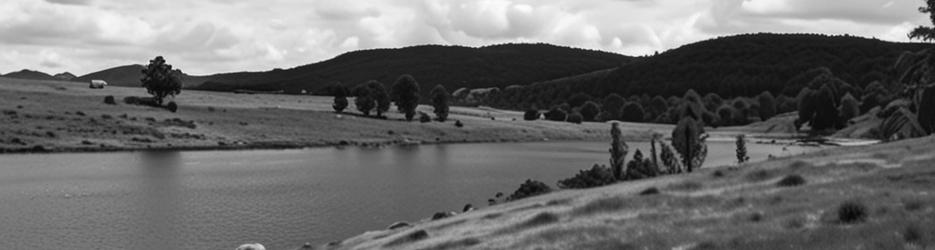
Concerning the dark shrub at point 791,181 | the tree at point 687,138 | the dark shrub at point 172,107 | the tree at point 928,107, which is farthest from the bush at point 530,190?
the dark shrub at point 172,107

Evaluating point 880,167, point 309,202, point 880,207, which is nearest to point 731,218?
point 880,207

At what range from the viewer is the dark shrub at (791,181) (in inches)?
1393

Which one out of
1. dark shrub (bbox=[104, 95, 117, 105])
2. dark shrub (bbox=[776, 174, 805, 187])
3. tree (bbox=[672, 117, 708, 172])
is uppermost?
dark shrub (bbox=[104, 95, 117, 105])

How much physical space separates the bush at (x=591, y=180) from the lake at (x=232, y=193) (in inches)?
311

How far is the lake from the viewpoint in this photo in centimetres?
5394

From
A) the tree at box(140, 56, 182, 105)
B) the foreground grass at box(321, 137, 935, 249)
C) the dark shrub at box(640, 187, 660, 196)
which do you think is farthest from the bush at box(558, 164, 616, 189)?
the tree at box(140, 56, 182, 105)

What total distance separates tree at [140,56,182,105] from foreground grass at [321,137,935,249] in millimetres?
153837

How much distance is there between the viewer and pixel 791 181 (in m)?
35.7

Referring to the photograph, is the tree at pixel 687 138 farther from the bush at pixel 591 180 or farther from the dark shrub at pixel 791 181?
the dark shrub at pixel 791 181

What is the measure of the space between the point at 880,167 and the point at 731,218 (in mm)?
16542

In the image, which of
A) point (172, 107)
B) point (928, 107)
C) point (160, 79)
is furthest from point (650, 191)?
point (160, 79)

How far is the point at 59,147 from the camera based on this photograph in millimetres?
137500

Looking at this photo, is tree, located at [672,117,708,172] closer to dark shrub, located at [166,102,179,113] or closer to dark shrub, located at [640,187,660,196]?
dark shrub, located at [640,187,660,196]

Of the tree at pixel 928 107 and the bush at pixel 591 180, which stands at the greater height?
the tree at pixel 928 107
